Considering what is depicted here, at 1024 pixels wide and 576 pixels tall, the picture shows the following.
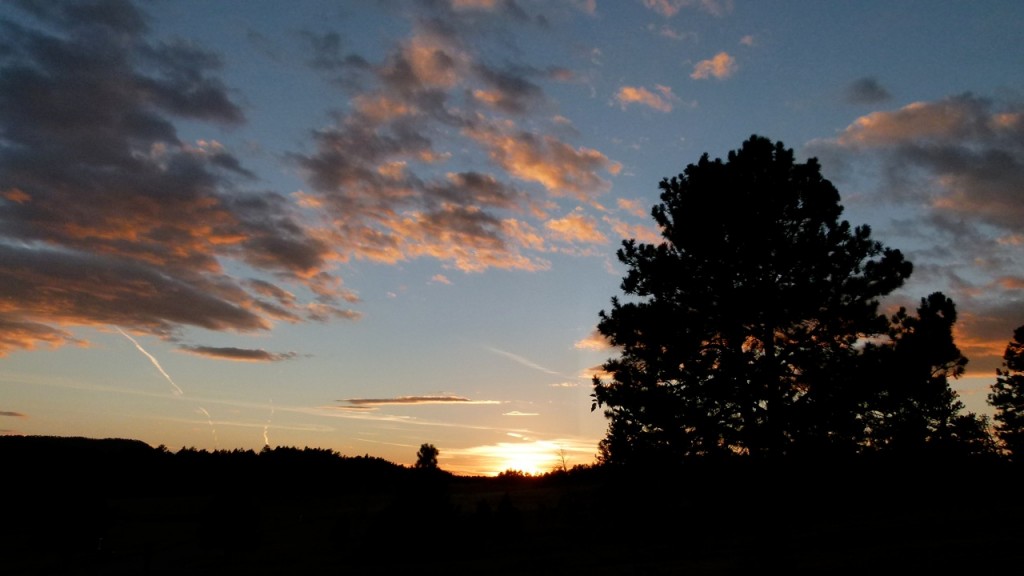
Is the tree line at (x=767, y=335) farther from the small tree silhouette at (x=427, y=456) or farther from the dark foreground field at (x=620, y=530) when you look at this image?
the small tree silhouette at (x=427, y=456)

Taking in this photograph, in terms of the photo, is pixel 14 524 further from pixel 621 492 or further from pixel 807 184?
pixel 807 184

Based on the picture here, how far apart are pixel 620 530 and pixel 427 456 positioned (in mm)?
10535

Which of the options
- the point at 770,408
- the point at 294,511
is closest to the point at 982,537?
the point at 770,408

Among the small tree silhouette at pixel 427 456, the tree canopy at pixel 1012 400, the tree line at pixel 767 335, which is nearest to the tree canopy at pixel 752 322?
the tree line at pixel 767 335

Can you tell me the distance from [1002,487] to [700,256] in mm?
32334

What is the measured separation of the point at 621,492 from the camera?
31.2m

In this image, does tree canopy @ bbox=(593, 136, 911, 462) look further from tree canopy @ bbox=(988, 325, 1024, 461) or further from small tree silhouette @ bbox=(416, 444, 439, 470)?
tree canopy @ bbox=(988, 325, 1024, 461)

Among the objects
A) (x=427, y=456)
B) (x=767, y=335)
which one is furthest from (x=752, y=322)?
(x=427, y=456)

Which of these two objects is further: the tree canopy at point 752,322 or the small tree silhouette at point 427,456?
the small tree silhouette at point 427,456

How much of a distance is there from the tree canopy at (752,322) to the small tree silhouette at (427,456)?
39.1 feet

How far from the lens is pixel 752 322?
19.6 meters

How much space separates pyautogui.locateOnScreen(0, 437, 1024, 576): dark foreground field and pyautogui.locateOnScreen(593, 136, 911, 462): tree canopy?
1552 millimetres

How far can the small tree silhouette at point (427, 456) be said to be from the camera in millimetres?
30672

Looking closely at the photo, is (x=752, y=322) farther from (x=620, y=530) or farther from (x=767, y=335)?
(x=620, y=530)
